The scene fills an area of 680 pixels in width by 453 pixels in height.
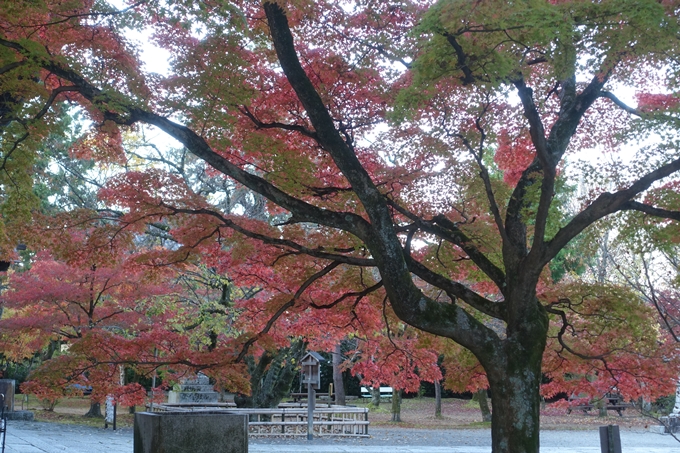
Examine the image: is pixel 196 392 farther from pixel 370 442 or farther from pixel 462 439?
pixel 462 439

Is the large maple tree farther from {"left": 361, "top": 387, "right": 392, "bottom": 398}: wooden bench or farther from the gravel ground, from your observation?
{"left": 361, "top": 387, "right": 392, "bottom": 398}: wooden bench

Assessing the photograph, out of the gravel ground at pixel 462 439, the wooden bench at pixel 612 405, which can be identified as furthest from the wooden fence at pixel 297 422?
the wooden bench at pixel 612 405

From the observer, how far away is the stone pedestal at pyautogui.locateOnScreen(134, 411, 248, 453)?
6.04 meters

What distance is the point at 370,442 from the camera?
1451 cm

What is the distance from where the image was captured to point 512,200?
24.8ft

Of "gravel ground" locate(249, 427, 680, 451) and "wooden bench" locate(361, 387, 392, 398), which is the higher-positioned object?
"wooden bench" locate(361, 387, 392, 398)

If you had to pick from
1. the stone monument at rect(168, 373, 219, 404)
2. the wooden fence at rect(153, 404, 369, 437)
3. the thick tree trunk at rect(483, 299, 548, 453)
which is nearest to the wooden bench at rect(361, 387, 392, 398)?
the stone monument at rect(168, 373, 219, 404)

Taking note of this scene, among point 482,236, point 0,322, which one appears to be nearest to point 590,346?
point 482,236

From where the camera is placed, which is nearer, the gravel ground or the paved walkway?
the paved walkway

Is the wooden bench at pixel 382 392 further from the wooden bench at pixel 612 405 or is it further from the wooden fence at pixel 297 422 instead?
the wooden fence at pixel 297 422

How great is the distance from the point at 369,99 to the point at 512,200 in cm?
243

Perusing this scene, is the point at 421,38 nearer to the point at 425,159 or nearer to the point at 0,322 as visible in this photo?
A: the point at 425,159

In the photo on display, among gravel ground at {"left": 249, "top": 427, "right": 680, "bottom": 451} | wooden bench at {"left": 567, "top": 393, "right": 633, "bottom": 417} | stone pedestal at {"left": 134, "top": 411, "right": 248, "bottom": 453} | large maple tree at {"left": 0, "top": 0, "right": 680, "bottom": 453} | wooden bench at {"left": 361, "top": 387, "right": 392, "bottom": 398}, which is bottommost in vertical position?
gravel ground at {"left": 249, "top": 427, "right": 680, "bottom": 451}

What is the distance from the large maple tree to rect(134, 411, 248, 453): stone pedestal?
207 centimetres
